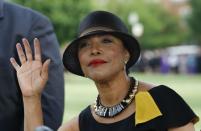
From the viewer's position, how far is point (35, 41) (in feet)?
11.4

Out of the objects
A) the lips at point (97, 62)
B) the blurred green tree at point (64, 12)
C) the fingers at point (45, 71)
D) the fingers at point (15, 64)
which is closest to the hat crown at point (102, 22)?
the lips at point (97, 62)

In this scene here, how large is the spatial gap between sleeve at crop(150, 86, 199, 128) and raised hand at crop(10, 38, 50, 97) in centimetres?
55

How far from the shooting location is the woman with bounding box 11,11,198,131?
319 centimetres

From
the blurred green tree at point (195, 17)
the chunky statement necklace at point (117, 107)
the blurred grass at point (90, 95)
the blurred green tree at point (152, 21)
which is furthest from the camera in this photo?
the blurred green tree at point (152, 21)

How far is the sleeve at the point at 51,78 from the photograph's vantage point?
143 inches

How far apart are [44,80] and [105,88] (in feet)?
1.04

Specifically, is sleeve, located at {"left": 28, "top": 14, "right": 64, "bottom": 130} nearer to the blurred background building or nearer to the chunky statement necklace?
the chunky statement necklace

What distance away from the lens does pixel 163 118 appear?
10.4 feet

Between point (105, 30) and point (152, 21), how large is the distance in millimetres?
80313

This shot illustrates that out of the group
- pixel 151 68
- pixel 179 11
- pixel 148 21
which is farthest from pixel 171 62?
pixel 179 11

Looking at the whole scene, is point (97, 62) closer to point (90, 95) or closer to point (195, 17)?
point (90, 95)

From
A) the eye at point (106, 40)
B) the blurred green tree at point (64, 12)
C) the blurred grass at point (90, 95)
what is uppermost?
the eye at point (106, 40)

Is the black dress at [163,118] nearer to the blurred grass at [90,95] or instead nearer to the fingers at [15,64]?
the fingers at [15,64]

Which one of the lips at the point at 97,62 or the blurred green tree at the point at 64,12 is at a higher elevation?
the lips at the point at 97,62
